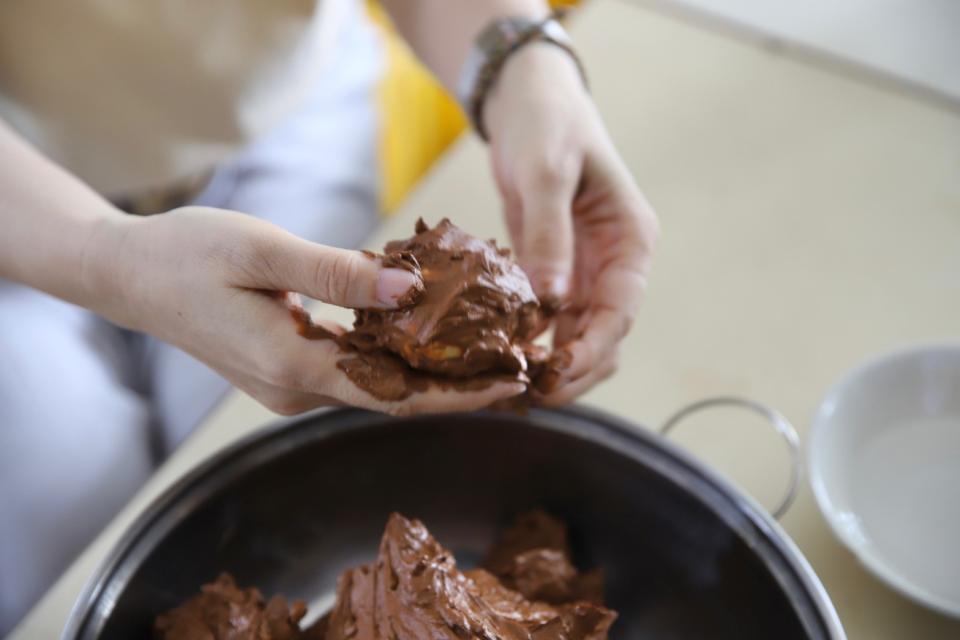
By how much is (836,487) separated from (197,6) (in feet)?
3.12

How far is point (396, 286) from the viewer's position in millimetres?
655

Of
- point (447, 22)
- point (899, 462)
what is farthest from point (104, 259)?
point (899, 462)

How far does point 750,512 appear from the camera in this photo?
2.54 feet

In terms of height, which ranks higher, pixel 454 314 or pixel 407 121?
pixel 454 314

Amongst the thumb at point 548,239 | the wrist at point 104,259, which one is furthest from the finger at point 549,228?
the wrist at point 104,259

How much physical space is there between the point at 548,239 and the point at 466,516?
0.30m

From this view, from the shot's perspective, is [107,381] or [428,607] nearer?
[428,607]

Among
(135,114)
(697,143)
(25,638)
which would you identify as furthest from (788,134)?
(25,638)

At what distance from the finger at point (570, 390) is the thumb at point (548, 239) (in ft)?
0.26

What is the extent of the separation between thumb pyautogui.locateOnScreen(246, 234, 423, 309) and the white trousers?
57cm

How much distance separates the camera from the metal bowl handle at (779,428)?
3.14 ft

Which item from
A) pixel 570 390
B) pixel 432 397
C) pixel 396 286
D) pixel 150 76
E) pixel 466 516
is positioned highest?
pixel 150 76

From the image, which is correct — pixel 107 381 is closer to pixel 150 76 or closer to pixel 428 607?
pixel 150 76

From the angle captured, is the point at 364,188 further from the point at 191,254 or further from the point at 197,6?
the point at 191,254
